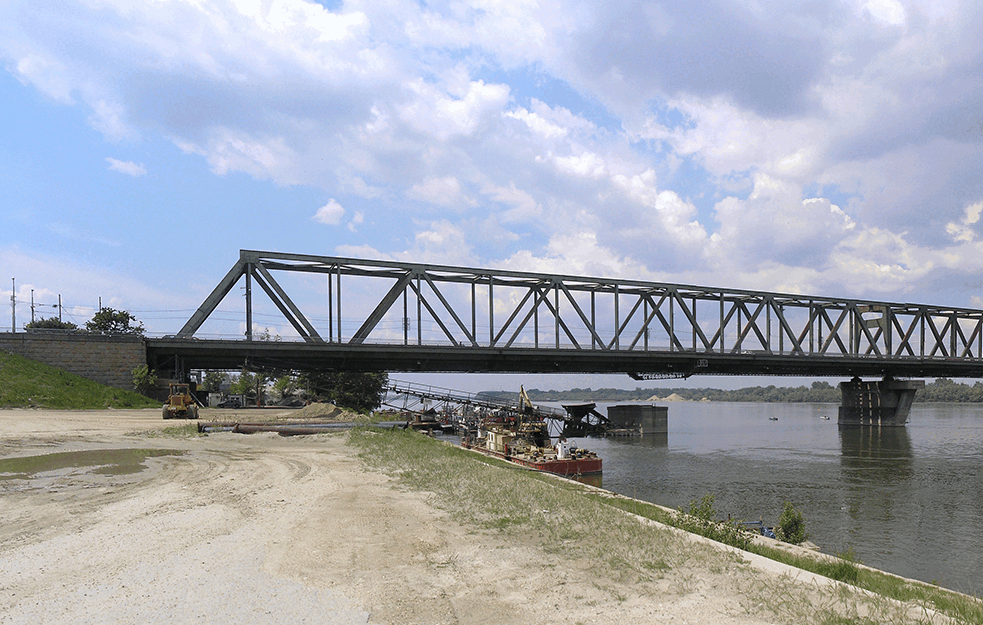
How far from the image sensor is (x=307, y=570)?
32.9ft

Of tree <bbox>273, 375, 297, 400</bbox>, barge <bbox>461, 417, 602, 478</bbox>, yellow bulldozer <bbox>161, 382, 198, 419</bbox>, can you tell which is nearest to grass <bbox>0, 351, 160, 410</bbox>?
yellow bulldozer <bbox>161, 382, 198, 419</bbox>

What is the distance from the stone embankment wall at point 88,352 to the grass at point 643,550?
44669 millimetres

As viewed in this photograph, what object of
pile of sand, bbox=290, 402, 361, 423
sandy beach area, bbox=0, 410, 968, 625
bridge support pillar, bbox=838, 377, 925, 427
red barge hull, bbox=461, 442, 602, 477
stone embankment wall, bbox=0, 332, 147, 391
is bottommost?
bridge support pillar, bbox=838, 377, 925, 427

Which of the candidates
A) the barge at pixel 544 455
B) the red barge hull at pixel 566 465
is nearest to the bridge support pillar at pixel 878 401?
the barge at pixel 544 455

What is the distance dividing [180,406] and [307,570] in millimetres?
42965

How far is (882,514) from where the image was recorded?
88.6 ft

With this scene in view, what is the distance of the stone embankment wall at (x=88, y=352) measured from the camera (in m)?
51.2

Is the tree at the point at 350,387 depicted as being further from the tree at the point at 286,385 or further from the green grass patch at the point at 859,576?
the green grass patch at the point at 859,576

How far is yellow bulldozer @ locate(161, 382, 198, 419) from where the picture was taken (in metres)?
46.0

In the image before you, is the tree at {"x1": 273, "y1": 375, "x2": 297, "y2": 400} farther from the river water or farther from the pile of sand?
the river water

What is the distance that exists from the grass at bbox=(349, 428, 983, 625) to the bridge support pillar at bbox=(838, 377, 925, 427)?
328 ft

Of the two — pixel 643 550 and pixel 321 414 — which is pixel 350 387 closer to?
pixel 321 414

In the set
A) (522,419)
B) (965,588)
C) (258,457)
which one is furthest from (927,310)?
(258,457)

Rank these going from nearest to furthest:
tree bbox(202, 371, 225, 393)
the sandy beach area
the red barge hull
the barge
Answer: the sandy beach area
the red barge hull
the barge
tree bbox(202, 371, 225, 393)
